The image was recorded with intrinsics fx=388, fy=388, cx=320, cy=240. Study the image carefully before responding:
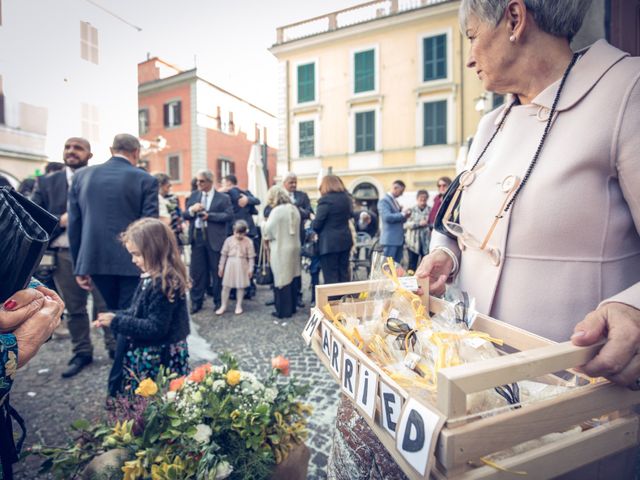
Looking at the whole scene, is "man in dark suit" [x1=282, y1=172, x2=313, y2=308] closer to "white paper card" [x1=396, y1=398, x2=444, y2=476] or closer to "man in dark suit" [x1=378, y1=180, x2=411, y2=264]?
"man in dark suit" [x1=378, y1=180, x2=411, y2=264]

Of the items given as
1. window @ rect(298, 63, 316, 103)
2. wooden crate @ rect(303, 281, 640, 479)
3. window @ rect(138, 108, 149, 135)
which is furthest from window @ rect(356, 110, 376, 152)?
wooden crate @ rect(303, 281, 640, 479)

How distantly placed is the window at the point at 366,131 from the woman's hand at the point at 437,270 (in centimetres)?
1692

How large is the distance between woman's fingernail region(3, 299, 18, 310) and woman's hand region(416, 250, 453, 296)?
3.78ft

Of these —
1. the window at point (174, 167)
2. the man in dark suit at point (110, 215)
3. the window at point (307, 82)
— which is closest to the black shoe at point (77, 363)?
the man in dark suit at point (110, 215)

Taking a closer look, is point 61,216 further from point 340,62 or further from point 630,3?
point 340,62

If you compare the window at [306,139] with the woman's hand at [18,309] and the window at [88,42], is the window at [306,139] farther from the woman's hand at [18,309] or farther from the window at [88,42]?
the woman's hand at [18,309]

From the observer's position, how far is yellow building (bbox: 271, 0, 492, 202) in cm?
1596

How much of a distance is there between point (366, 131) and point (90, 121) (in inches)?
612

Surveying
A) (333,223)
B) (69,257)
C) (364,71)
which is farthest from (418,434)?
(364,71)

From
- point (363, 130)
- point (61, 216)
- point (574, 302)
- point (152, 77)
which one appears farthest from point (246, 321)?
point (152, 77)

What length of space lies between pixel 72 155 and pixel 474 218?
143 inches

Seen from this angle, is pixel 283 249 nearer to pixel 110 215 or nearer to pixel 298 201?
pixel 298 201

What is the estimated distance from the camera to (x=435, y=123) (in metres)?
16.4

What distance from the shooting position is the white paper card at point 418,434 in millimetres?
603
